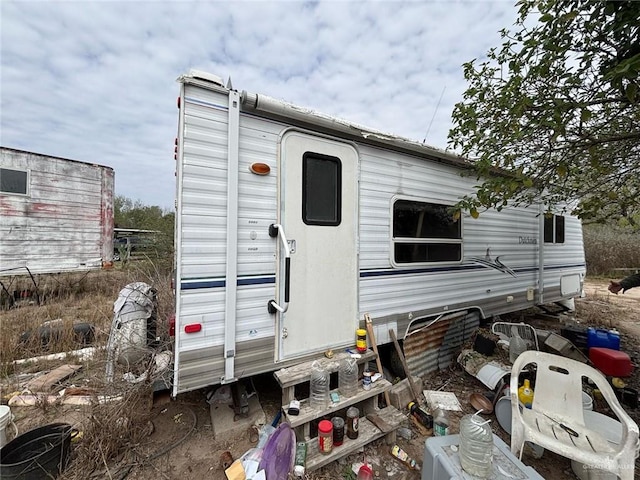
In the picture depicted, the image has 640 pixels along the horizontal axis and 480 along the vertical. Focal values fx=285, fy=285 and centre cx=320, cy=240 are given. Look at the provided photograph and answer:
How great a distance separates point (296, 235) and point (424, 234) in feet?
6.40

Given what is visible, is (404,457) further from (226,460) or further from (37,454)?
(37,454)

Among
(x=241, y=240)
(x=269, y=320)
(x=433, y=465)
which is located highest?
(x=241, y=240)

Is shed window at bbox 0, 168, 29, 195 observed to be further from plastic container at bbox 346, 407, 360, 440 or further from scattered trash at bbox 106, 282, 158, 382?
plastic container at bbox 346, 407, 360, 440

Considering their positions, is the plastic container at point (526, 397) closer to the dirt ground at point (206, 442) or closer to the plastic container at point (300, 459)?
the dirt ground at point (206, 442)

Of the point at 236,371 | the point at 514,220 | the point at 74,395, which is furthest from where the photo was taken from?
the point at 514,220

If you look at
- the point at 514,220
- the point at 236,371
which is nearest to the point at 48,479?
the point at 236,371

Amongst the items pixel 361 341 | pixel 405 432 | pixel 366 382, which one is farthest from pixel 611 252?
pixel 366 382

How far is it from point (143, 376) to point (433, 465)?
8.80 feet

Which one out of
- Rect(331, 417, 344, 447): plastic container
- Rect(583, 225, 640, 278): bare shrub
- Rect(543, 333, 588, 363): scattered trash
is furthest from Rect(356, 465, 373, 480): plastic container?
Rect(583, 225, 640, 278): bare shrub

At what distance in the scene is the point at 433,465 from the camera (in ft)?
6.69

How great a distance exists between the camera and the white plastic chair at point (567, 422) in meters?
2.00

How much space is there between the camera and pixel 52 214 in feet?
23.0

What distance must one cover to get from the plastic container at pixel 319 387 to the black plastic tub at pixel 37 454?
199cm

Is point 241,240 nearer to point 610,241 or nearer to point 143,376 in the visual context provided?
point 143,376
